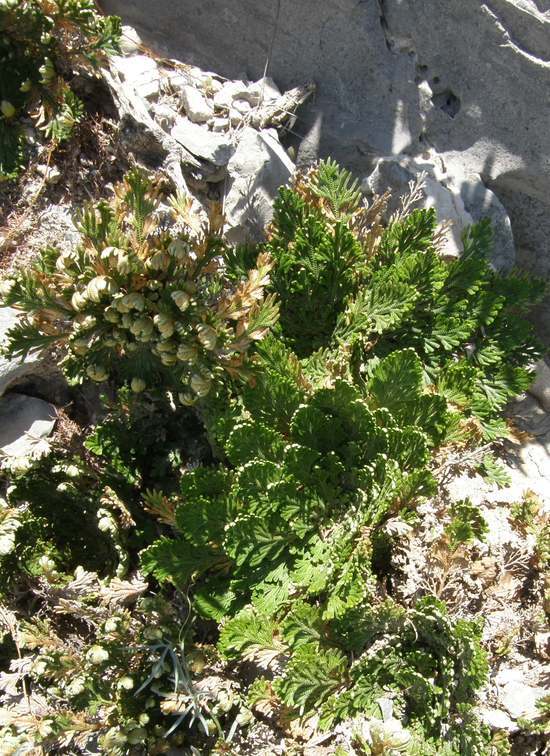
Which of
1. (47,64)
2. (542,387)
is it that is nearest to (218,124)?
(47,64)

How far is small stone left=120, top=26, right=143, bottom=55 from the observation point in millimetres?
3574

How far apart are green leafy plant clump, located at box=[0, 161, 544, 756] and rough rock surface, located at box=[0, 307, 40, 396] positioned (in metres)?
0.19

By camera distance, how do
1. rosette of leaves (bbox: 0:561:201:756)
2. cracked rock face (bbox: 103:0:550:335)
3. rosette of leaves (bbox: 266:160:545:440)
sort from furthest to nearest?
cracked rock face (bbox: 103:0:550:335) < rosette of leaves (bbox: 266:160:545:440) < rosette of leaves (bbox: 0:561:201:756)

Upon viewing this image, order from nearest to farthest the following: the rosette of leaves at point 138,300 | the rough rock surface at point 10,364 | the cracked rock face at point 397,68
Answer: the rosette of leaves at point 138,300, the rough rock surface at point 10,364, the cracked rock face at point 397,68

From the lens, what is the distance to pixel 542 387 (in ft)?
11.9

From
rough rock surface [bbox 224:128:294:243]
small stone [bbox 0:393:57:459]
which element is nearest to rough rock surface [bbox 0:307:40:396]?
small stone [bbox 0:393:57:459]

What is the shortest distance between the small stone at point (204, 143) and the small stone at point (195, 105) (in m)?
0.07

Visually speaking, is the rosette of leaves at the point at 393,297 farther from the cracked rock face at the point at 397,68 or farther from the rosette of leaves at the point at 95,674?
the rosette of leaves at the point at 95,674

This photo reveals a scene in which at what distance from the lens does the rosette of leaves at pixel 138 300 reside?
259 centimetres

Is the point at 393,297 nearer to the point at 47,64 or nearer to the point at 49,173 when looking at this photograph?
the point at 49,173

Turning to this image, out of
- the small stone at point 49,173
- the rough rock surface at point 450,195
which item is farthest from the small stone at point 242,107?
the small stone at point 49,173

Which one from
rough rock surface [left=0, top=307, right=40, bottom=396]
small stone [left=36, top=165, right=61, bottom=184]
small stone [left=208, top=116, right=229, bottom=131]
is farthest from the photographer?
small stone [left=208, top=116, right=229, bottom=131]

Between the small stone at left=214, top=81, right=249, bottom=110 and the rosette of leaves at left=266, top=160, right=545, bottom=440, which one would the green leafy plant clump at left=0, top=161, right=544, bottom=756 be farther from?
the small stone at left=214, top=81, right=249, bottom=110

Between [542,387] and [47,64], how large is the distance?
2771 mm
